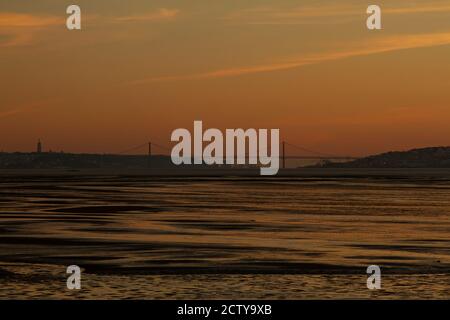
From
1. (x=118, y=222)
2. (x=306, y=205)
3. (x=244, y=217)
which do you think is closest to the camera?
(x=118, y=222)

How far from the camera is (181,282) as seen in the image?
24250 mm

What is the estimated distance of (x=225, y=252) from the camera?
31750 millimetres

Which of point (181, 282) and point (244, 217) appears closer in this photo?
point (181, 282)

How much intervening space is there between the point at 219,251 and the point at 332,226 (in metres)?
13.0

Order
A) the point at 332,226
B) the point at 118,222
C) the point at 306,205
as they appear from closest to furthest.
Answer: the point at 332,226 → the point at 118,222 → the point at 306,205

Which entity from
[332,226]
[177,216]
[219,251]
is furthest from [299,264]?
[177,216]

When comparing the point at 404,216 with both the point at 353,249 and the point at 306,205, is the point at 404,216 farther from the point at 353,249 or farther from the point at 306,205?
the point at 353,249

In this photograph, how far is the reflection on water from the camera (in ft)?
76.1

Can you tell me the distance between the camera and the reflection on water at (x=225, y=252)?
23203 mm

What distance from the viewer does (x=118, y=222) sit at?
4712 centimetres

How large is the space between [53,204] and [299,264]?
129 ft
